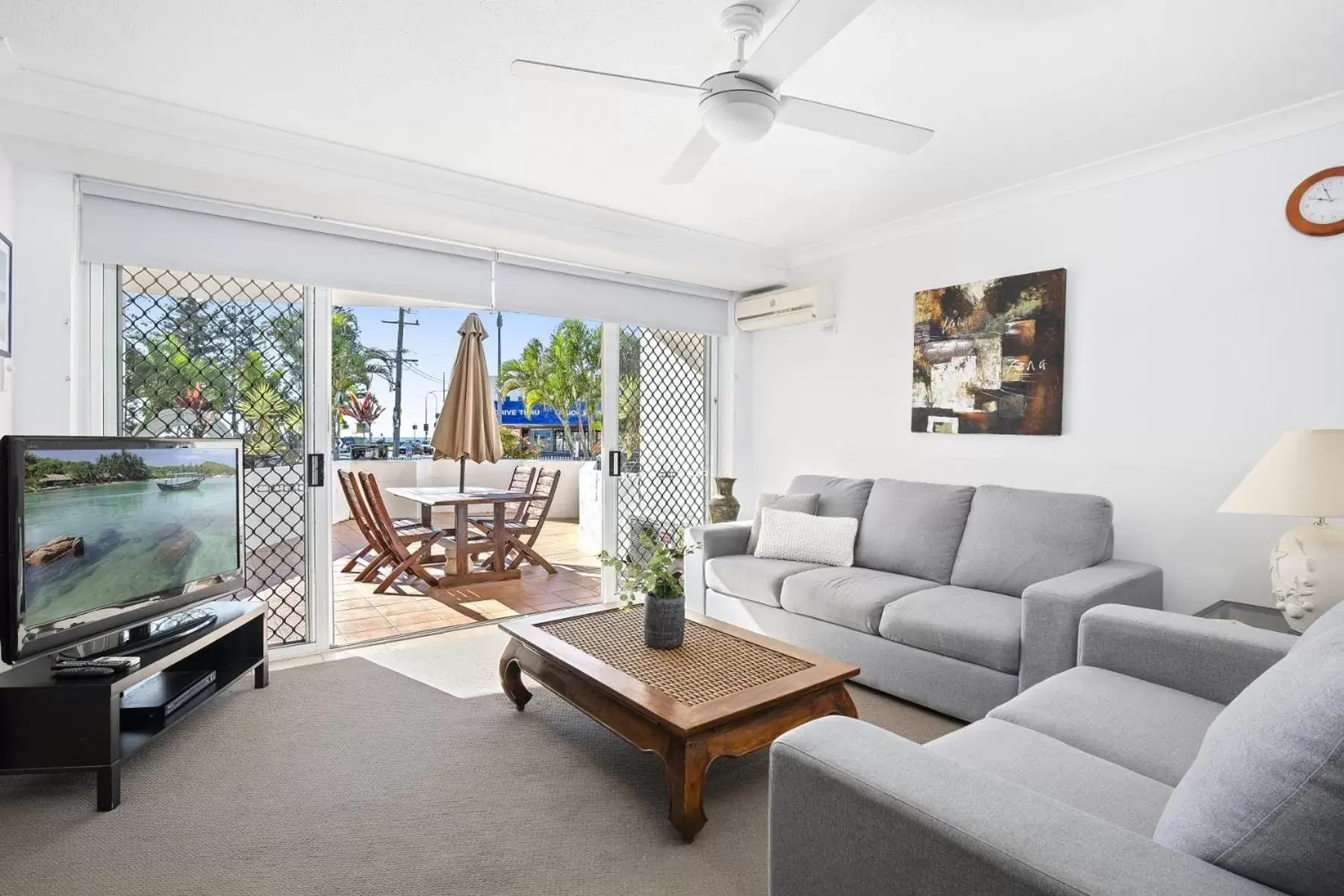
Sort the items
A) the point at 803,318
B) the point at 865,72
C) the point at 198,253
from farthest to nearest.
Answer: the point at 803,318 < the point at 198,253 < the point at 865,72

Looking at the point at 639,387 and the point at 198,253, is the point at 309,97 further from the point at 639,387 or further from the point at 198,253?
the point at 639,387

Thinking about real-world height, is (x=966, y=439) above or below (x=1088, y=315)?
below

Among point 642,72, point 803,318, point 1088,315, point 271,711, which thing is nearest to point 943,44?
point 642,72

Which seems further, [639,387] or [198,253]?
[639,387]

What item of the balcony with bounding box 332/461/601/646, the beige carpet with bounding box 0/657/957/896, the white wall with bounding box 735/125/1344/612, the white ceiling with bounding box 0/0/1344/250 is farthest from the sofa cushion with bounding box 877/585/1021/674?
the balcony with bounding box 332/461/601/646

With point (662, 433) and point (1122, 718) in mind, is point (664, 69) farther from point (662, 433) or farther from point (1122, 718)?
point (662, 433)

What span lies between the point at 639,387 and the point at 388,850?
3.31 meters

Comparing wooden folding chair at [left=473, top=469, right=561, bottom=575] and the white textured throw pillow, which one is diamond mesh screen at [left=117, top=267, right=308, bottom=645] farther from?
the white textured throw pillow

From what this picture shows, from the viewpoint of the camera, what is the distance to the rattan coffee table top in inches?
86.4

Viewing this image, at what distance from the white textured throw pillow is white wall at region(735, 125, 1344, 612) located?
2.16ft

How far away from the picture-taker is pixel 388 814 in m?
2.07

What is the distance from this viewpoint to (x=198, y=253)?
308cm

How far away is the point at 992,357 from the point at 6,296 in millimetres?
4271

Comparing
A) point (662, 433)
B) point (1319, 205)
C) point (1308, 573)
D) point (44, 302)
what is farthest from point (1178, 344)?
point (44, 302)
